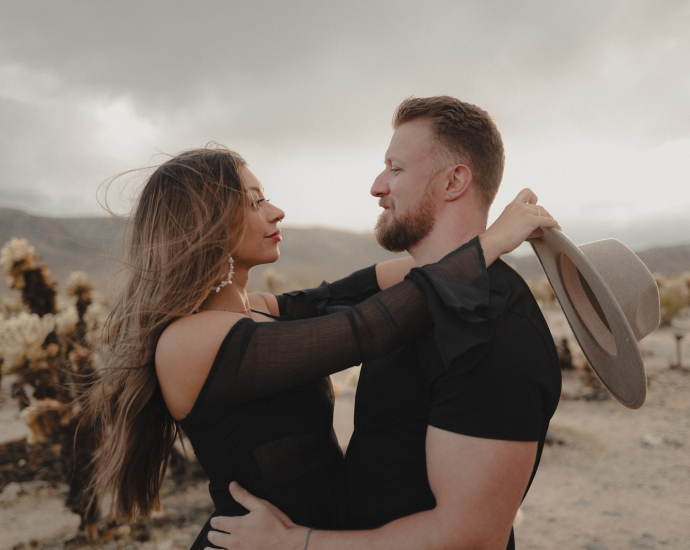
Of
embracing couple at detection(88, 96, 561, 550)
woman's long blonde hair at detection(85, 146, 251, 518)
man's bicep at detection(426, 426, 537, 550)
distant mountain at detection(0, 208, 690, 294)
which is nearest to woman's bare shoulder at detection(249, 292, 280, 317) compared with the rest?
embracing couple at detection(88, 96, 561, 550)

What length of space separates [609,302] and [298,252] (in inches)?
3143

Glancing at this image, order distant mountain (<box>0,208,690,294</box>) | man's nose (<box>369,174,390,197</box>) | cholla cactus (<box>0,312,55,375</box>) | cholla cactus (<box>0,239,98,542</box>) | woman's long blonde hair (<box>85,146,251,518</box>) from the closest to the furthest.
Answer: woman's long blonde hair (<box>85,146,251,518</box>)
man's nose (<box>369,174,390,197</box>)
cholla cactus (<box>0,239,98,542</box>)
cholla cactus (<box>0,312,55,375</box>)
distant mountain (<box>0,208,690,294</box>)

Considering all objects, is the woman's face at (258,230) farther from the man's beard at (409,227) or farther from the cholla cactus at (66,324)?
the cholla cactus at (66,324)

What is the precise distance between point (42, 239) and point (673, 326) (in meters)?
72.9

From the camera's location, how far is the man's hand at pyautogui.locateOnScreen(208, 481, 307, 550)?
167cm

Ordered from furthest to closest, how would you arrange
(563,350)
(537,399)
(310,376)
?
(563,350) → (310,376) → (537,399)

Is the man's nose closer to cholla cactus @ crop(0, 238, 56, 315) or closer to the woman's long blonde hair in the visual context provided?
the woman's long blonde hair

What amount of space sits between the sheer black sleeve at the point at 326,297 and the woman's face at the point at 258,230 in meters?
0.60

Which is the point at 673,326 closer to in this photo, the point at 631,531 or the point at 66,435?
the point at 631,531

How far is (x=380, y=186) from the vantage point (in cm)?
237

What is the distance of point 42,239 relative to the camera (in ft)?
213

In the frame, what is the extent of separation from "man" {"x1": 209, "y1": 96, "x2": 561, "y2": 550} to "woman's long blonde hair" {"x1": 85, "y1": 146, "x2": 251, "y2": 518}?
548mm

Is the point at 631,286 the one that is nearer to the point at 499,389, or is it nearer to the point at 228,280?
the point at 499,389

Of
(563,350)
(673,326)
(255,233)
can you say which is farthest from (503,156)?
(673,326)
